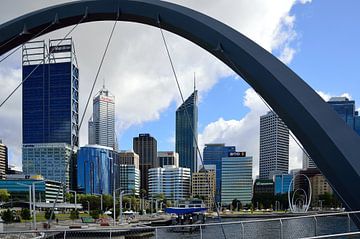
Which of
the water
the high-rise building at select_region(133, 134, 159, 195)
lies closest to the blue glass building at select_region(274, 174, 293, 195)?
the high-rise building at select_region(133, 134, 159, 195)

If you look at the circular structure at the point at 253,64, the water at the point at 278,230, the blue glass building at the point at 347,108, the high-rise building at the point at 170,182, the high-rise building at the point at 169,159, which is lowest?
the high-rise building at the point at 170,182

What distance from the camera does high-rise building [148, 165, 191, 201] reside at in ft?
488

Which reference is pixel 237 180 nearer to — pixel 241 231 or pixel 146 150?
pixel 146 150

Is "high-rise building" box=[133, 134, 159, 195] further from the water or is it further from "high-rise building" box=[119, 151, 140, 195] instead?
the water

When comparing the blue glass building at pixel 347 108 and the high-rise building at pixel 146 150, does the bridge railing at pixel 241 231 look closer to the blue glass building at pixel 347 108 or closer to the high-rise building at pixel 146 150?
the blue glass building at pixel 347 108

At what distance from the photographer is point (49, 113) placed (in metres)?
150

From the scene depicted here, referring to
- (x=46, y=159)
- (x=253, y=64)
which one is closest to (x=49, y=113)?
(x=46, y=159)

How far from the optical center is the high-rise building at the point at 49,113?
13500cm

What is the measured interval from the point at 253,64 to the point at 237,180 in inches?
5601

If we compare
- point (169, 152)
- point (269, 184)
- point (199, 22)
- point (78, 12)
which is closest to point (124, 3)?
point (78, 12)

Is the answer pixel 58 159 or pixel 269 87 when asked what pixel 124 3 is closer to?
pixel 269 87

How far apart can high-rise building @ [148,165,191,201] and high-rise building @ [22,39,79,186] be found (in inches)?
1289

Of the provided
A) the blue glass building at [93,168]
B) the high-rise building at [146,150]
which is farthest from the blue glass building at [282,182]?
the blue glass building at [93,168]

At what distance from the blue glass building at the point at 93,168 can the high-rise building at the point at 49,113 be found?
6815mm
